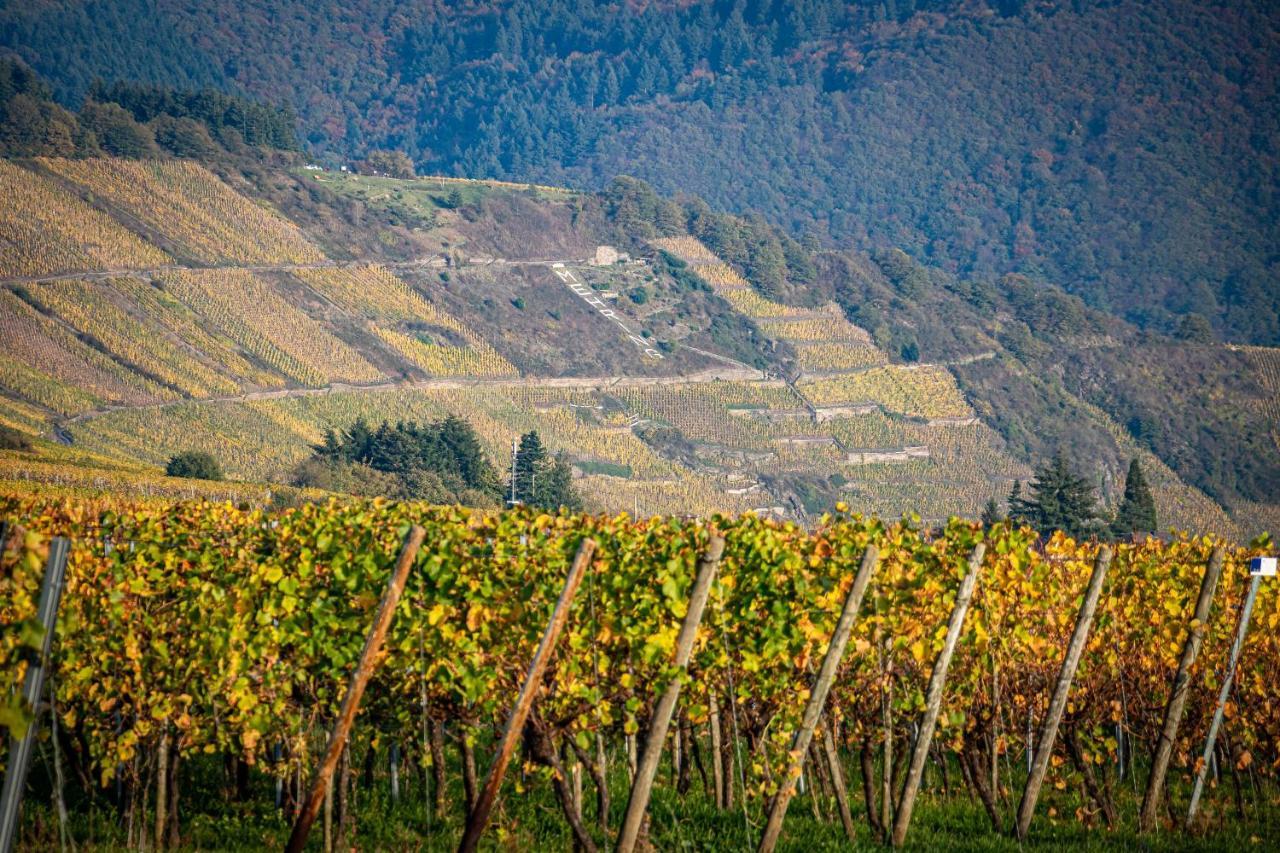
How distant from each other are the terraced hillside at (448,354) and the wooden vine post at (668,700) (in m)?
A: 66.7

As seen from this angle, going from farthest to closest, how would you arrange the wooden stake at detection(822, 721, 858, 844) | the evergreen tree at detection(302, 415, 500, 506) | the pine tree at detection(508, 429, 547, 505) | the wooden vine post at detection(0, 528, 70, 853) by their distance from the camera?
the pine tree at detection(508, 429, 547, 505), the evergreen tree at detection(302, 415, 500, 506), the wooden stake at detection(822, 721, 858, 844), the wooden vine post at detection(0, 528, 70, 853)

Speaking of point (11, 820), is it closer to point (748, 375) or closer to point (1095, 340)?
point (748, 375)

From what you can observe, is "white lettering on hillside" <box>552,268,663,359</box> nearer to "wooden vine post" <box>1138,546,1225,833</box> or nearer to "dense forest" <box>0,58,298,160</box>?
"dense forest" <box>0,58,298,160</box>

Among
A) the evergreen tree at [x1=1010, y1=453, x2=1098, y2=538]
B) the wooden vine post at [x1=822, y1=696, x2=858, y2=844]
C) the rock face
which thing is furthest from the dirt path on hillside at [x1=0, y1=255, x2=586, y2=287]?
the wooden vine post at [x1=822, y1=696, x2=858, y2=844]

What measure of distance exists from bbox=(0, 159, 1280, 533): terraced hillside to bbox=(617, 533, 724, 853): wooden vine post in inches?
2625

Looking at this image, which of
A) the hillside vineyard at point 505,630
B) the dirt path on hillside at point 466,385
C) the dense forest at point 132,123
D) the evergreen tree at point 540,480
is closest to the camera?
the hillside vineyard at point 505,630

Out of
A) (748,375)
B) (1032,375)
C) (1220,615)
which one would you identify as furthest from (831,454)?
(1220,615)

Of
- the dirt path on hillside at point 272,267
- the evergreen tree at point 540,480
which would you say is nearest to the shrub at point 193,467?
the evergreen tree at point 540,480

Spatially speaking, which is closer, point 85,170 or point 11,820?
point 11,820

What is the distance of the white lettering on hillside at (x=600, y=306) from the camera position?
134 metres

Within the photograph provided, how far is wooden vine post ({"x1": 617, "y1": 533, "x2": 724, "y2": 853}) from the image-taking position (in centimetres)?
1206

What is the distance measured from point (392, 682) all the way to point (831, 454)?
333 ft

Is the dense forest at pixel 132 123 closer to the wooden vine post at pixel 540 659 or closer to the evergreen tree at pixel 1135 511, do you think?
the evergreen tree at pixel 1135 511

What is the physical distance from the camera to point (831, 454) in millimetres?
115750
